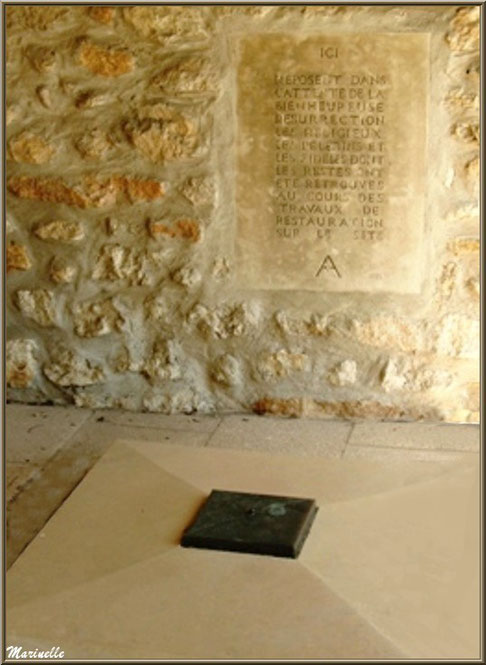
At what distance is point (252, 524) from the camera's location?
271 centimetres

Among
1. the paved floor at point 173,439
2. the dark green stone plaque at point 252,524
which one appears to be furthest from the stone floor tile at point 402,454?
the dark green stone plaque at point 252,524

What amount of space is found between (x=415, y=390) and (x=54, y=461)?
→ 3.74 ft

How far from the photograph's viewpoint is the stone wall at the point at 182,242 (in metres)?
3.24

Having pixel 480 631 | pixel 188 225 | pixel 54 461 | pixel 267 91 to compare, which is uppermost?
pixel 267 91

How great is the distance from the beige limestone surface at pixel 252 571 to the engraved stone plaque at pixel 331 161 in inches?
24.6

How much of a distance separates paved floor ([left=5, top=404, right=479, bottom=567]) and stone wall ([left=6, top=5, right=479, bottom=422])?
0.08m

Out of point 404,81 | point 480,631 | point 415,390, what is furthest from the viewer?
point 415,390

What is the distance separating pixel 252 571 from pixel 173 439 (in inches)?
34.3

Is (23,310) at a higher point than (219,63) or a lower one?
lower

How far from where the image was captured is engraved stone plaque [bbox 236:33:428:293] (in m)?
3.20

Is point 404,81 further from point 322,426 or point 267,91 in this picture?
point 322,426

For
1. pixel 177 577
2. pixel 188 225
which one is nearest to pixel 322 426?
pixel 188 225

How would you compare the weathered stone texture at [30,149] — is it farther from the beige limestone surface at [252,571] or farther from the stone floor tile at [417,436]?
the stone floor tile at [417,436]

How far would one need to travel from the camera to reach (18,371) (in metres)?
3.59
